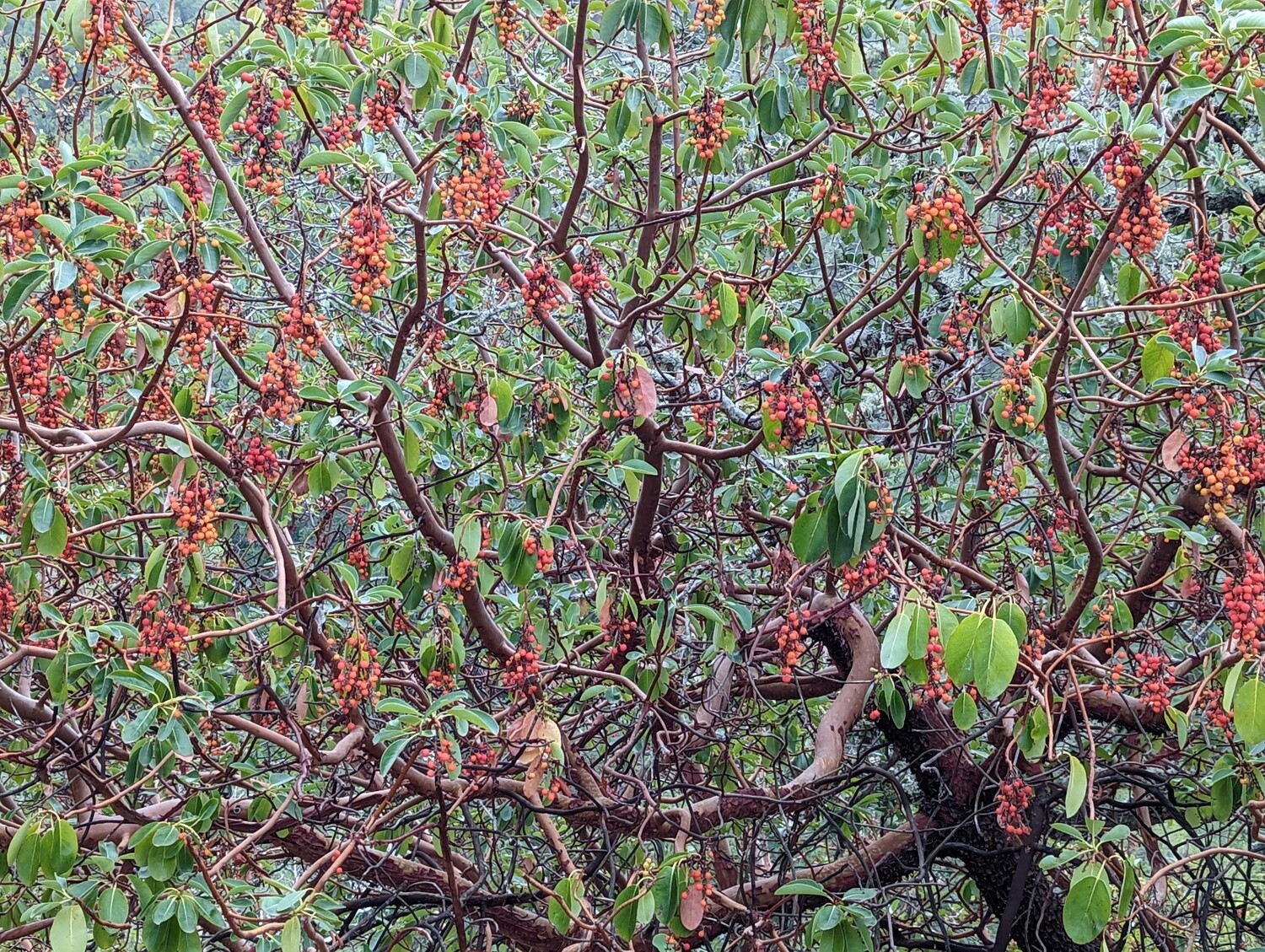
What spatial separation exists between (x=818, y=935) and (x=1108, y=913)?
0.64 m

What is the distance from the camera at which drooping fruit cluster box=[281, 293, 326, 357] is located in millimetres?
2070

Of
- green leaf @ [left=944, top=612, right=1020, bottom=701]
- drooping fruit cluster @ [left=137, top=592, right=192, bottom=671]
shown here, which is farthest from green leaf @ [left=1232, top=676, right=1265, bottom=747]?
drooping fruit cluster @ [left=137, top=592, right=192, bottom=671]

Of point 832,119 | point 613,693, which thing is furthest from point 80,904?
point 832,119

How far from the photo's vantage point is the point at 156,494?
3.10 meters

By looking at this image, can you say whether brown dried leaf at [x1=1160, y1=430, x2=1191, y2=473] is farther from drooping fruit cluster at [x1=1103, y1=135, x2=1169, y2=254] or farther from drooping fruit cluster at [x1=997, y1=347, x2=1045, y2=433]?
drooping fruit cluster at [x1=1103, y1=135, x2=1169, y2=254]

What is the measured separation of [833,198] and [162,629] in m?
1.56

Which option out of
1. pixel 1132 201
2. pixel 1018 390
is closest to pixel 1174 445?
pixel 1018 390

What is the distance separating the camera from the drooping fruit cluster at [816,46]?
7.52 feet

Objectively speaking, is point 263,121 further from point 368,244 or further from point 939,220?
point 939,220

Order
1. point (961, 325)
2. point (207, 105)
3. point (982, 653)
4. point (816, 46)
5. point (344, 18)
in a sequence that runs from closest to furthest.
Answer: point (982, 653) < point (344, 18) < point (207, 105) < point (816, 46) < point (961, 325)

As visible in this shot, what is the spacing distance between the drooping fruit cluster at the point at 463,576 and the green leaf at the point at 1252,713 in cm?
144

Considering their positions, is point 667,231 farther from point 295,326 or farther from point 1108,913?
point 1108,913

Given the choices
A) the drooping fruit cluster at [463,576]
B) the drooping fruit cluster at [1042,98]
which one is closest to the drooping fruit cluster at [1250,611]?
the drooping fruit cluster at [1042,98]

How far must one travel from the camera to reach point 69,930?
207 centimetres
